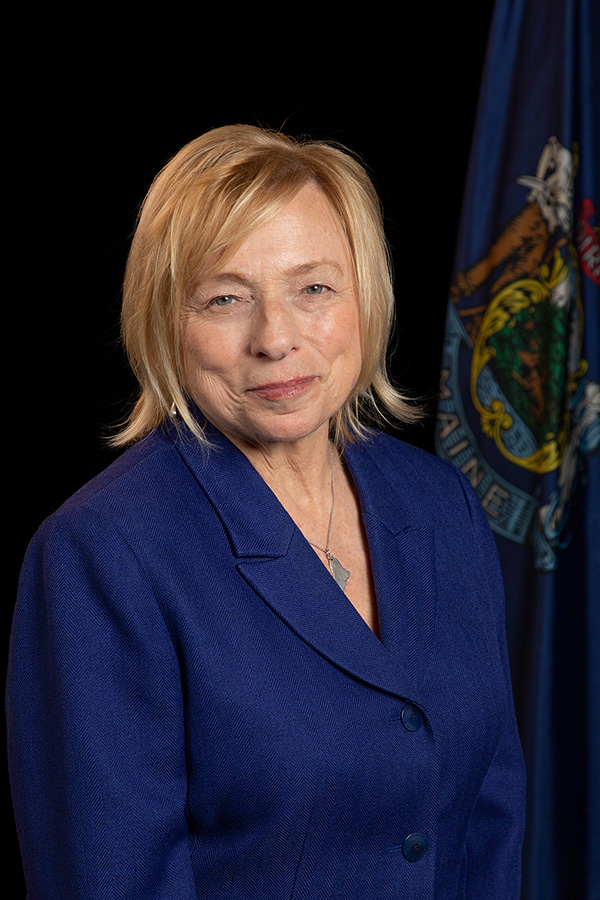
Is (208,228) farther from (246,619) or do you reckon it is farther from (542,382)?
(542,382)

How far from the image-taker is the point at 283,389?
4.55 ft

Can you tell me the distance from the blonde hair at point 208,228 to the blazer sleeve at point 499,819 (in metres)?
0.56

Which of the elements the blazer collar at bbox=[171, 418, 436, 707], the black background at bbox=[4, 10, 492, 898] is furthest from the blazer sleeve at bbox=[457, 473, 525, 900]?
the black background at bbox=[4, 10, 492, 898]

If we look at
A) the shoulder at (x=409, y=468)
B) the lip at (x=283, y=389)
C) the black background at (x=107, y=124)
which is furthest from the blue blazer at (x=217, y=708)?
the black background at (x=107, y=124)

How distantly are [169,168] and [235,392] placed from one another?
0.33m

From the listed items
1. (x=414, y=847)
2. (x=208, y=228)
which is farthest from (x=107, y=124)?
(x=414, y=847)

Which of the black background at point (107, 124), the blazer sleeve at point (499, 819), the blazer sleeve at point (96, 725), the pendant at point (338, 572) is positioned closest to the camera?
the blazer sleeve at point (96, 725)

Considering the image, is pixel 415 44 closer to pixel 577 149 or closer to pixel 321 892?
pixel 577 149

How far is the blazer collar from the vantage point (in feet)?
4.40

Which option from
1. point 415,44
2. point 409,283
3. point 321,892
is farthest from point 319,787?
point 415,44

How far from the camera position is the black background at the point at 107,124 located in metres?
2.13

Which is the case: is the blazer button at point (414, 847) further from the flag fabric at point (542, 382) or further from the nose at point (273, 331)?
the flag fabric at point (542, 382)

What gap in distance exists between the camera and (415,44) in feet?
8.61

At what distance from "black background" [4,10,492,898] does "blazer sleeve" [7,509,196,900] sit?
3.20ft
